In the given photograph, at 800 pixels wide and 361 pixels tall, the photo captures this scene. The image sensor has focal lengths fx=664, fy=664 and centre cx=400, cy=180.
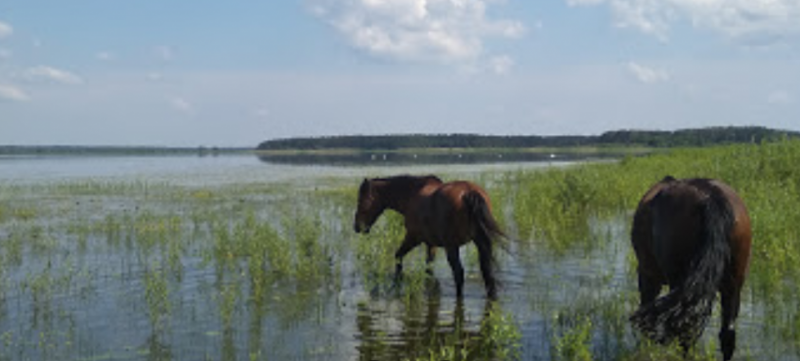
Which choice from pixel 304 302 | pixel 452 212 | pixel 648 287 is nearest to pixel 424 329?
pixel 452 212

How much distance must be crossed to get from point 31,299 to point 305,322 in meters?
4.08

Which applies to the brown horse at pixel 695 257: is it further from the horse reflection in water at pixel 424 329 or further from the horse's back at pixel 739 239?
the horse reflection in water at pixel 424 329

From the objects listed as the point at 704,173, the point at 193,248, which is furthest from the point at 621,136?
the point at 193,248

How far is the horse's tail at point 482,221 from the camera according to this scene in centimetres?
852

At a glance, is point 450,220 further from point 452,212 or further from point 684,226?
point 684,226

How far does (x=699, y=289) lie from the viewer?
196 inches

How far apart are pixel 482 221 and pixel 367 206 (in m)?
3.15

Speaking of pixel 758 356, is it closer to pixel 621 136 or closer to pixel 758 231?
pixel 758 231

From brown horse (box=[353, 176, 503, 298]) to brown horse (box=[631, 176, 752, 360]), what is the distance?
10.2ft

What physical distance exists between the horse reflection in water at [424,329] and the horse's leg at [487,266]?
0.15 metres

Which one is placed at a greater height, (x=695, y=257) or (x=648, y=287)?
(x=695, y=257)

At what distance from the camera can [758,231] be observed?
9.51 metres

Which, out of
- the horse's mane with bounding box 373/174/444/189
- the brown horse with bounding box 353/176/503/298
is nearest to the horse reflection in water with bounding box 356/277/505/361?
the brown horse with bounding box 353/176/503/298

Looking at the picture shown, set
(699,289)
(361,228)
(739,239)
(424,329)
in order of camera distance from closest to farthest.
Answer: (699,289), (739,239), (424,329), (361,228)
